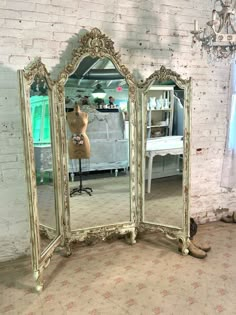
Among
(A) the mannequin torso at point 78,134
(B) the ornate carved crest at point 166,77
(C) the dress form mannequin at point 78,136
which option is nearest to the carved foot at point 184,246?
(C) the dress form mannequin at point 78,136

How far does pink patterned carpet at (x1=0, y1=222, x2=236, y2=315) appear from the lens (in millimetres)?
1918

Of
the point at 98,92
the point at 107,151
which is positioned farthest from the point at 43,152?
the point at 98,92

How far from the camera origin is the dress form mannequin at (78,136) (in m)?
2.43

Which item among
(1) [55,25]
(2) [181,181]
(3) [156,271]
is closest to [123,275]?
(3) [156,271]

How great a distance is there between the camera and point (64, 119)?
93.4 inches

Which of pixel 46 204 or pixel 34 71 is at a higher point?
pixel 34 71

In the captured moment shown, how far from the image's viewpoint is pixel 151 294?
2.04 m

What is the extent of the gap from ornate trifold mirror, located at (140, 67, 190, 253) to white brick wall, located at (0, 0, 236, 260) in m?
0.33

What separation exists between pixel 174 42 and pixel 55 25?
1.18 metres

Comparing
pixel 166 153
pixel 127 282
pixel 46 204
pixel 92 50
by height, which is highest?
pixel 92 50

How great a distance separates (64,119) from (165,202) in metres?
1.23

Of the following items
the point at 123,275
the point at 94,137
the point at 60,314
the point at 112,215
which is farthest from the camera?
the point at 112,215

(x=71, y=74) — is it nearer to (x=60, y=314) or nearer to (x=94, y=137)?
(x=94, y=137)

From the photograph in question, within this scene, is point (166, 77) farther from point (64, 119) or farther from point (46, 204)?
point (46, 204)
